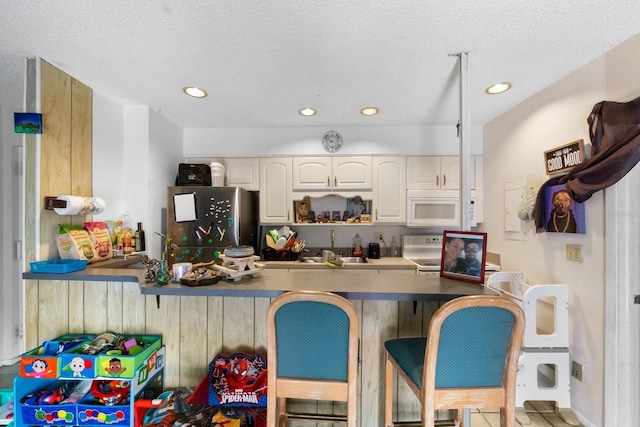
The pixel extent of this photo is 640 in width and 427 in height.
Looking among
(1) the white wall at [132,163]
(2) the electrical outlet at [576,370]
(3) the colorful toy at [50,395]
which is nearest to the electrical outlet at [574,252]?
(2) the electrical outlet at [576,370]

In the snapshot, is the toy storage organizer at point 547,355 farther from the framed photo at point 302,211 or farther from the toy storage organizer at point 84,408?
the toy storage organizer at point 84,408

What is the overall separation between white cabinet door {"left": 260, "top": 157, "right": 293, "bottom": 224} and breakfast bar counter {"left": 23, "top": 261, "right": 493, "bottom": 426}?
1.50m

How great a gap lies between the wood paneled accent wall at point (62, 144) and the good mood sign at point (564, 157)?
11.5 feet

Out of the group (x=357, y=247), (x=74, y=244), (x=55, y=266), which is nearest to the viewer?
(x=55, y=266)

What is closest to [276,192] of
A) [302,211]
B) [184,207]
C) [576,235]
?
[302,211]

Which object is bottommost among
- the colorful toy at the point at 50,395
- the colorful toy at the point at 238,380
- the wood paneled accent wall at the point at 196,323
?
the colorful toy at the point at 50,395

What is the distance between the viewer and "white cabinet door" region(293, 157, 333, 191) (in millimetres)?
3146

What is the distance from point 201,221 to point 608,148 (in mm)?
3100

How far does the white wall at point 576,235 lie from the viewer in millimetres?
1730

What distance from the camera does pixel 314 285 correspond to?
1.39m

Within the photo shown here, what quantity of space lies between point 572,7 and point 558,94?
37.7 inches

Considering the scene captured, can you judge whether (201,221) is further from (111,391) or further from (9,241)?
(9,241)

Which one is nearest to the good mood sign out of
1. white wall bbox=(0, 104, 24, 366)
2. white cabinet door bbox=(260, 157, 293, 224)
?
white cabinet door bbox=(260, 157, 293, 224)

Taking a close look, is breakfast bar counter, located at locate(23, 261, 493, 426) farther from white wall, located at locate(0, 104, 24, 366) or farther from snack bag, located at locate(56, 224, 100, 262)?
white wall, located at locate(0, 104, 24, 366)
